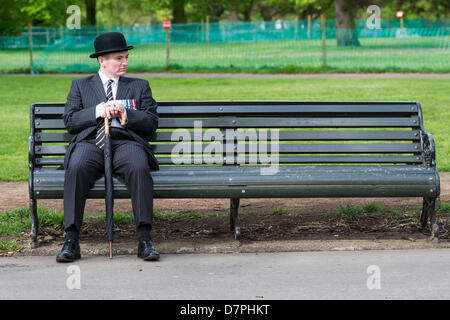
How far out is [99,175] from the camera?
562cm

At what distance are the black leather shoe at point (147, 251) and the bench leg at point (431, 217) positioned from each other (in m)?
1.94

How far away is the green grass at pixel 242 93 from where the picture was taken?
11.0 meters

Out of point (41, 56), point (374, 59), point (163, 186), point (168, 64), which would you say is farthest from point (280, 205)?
point (41, 56)

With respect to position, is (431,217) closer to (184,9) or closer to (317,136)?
(317,136)

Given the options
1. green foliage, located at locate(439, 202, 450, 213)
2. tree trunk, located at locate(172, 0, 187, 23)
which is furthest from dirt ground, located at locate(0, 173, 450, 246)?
tree trunk, located at locate(172, 0, 187, 23)

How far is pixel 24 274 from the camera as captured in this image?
5.03 metres

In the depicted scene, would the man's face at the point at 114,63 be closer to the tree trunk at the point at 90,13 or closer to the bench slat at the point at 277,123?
the bench slat at the point at 277,123

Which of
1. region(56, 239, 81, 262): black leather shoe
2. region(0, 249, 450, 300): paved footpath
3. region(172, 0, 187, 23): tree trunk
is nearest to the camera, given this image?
region(0, 249, 450, 300): paved footpath

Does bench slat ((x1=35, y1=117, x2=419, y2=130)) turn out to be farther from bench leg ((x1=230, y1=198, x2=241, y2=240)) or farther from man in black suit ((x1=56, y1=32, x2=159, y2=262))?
bench leg ((x1=230, y1=198, x2=241, y2=240))

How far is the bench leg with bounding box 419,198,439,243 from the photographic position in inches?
226

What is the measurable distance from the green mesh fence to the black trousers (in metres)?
17.4

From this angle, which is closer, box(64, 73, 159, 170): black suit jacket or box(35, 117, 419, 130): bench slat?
box(64, 73, 159, 170): black suit jacket
